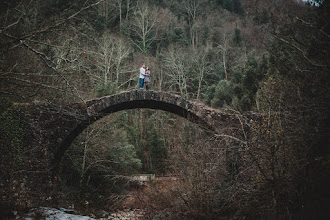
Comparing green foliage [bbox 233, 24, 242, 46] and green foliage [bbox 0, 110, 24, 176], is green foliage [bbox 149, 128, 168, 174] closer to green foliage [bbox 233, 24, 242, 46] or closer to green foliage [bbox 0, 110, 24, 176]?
green foliage [bbox 0, 110, 24, 176]

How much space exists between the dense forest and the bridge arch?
763 mm

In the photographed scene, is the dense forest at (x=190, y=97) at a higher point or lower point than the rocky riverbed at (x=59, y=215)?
higher

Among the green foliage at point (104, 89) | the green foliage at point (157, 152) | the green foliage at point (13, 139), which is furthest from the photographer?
the green foliage at point (157, 152)

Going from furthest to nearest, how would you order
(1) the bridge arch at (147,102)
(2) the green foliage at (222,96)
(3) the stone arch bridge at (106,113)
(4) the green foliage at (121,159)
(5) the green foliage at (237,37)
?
(5) the green foliage at (237,37), (2) the green foliage at (222,96), (4) the green foliage at (121,159), (1) the bridge arch at (147,102), (3) the stone arch bridge at (106,113)

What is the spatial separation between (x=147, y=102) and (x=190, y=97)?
13.8 meters

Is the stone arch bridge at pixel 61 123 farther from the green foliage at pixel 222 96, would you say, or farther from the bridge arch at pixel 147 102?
the green foliage at pixel 222 96

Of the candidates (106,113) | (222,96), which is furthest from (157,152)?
(106,113)

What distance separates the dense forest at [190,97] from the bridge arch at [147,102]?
763 mm

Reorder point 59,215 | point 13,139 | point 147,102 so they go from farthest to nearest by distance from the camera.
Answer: point 147,102 → point 13,139 → point 59,215

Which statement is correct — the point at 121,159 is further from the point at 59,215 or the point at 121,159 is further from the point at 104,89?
the point at 59,215

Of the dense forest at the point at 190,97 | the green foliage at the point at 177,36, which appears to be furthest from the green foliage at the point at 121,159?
the green foliage at the point at 177,36

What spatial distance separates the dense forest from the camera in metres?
5.11

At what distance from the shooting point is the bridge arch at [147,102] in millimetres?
10977

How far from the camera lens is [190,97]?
2531 centimetres
